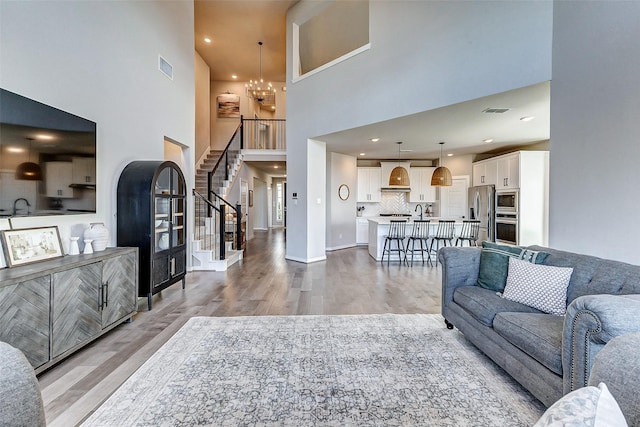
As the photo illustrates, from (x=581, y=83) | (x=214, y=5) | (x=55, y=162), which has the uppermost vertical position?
(x=214, y=5)

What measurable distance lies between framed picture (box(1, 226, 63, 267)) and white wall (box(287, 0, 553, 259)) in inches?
170

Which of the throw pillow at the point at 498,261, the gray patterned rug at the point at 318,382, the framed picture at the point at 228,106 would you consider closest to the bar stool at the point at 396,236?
the throw pillow at the point at 498,261

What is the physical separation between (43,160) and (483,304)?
3815mm

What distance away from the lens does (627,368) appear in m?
0.88

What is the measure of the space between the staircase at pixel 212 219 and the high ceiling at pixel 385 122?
2920 mm

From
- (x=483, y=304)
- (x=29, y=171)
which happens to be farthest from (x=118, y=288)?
(x=483, y=304)

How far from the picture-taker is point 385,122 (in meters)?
4.92

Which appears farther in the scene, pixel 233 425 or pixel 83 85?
pixel 83 85

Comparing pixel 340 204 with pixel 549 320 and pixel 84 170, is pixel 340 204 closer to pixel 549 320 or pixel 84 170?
pixel 84 170

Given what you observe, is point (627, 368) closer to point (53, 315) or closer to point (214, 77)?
point (53, 315)

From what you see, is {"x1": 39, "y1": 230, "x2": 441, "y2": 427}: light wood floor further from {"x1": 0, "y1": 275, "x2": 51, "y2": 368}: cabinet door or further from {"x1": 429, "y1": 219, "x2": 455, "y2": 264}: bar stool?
{"x1": 429, "y1": 219, "x2": 455, "y2": 264}: bar stool

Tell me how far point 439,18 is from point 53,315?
5.37 metres

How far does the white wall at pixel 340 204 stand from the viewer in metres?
8.08

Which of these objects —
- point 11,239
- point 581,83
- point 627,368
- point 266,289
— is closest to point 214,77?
point 266,289
